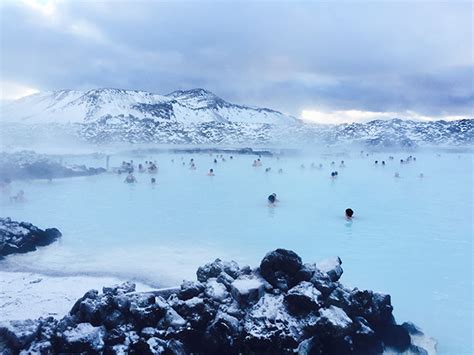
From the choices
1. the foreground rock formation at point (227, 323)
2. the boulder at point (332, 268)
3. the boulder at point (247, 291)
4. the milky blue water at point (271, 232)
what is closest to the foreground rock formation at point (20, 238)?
the milky blue water at point (271, 232)

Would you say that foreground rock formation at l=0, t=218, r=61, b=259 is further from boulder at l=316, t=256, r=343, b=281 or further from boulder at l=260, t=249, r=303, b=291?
boulder at l=316, t=256, r=343, b=281

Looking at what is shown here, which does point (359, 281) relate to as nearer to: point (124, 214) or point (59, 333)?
point (59, 333)

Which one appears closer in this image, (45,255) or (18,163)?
(45,255)

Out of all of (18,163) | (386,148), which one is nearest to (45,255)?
(18,163)

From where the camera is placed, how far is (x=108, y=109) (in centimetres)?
12525

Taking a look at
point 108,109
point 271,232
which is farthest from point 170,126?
point 271,232

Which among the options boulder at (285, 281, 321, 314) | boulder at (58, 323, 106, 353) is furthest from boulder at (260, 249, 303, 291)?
boulder at (58, 323, 106, 353)

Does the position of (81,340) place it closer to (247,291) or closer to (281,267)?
(247,291)

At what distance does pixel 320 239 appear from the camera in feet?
33.2

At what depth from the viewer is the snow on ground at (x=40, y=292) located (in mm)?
4930

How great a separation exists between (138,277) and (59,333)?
2209 mm

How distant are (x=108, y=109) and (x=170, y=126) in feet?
163

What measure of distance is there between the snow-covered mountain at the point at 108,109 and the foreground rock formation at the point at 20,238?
87321mm

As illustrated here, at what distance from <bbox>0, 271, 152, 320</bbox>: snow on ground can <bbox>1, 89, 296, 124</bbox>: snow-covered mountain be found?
295 ft
